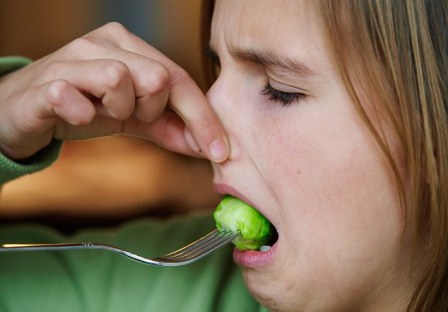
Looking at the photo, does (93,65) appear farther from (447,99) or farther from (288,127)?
(447,99)

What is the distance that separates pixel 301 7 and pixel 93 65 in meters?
0.30

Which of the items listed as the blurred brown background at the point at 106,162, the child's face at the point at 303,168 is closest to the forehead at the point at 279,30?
the child's face at the point at 303,168

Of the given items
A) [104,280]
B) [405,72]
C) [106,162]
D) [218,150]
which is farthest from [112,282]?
[106,162]

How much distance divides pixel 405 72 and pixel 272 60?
0.18m

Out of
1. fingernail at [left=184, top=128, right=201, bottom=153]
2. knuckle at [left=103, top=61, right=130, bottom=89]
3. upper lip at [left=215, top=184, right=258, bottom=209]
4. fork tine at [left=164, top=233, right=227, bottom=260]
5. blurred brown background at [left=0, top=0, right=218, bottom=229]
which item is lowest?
blurred brown background at [left=0, top=0, right=218, bottom=229]

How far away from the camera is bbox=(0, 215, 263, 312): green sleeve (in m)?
1.41

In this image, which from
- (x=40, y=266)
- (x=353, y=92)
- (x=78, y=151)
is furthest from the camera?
→ (x=78, y=151)

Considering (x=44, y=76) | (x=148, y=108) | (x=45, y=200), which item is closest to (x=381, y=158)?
(x=148, y=108)

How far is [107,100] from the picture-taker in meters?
1.21

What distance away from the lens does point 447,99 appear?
3.75 ft

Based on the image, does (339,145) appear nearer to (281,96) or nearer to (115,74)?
(281,96)

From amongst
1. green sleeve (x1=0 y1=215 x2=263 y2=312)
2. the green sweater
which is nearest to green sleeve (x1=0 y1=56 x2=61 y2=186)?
the green sweater

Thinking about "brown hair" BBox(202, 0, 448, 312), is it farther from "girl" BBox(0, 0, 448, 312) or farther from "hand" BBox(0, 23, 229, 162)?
"hand" BBox(0, 23, 229, 162)

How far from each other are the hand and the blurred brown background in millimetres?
1531
